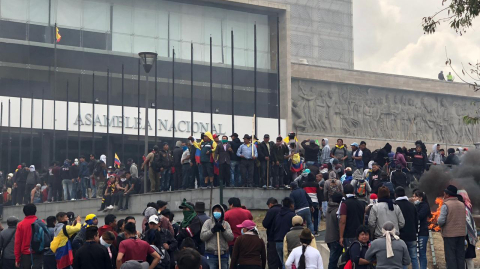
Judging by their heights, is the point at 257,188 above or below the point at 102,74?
below

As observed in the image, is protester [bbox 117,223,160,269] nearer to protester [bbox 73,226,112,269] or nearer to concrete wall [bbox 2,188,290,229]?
protester [bbox 73,226,112,269]

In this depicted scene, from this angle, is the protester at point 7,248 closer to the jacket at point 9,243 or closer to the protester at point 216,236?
the jacket at point 9,243

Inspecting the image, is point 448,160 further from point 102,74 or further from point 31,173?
point 102,74

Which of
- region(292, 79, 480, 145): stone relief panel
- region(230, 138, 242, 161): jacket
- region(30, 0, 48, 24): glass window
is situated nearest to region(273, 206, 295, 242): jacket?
region(230, 138, 242, 161): jacket

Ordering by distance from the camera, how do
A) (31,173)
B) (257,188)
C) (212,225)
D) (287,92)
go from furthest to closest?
(287,92) → (31,173) → (257,188) → (212,225)

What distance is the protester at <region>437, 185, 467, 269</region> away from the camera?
42.9 feet

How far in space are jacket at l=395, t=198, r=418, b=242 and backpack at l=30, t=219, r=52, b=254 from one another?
5.59 metres

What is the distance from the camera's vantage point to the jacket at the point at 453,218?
13.1 m

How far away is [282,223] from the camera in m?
13.8

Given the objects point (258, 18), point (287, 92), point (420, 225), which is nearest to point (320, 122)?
point (287, 92)

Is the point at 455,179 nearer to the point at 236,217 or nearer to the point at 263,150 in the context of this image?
the point at 263,150

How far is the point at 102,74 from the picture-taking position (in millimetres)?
43531

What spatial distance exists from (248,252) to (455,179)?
12357 mm

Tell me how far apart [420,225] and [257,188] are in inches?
339
